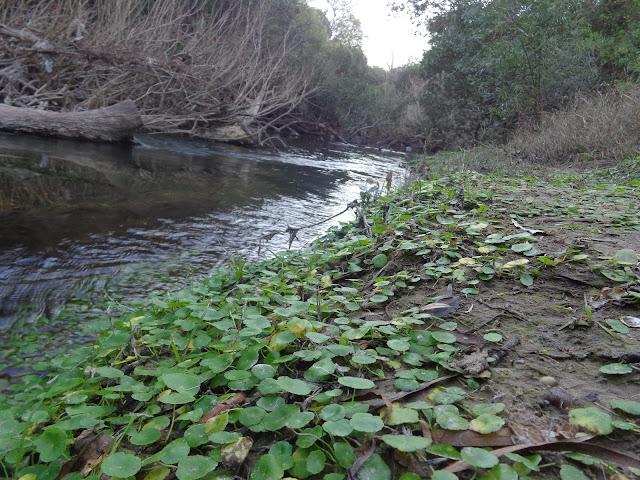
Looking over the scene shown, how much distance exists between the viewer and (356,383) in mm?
1227

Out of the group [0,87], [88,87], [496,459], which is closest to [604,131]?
[496,459]

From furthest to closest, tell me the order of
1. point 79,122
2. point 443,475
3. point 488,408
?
point 79,122
point 488,408
point 443,475

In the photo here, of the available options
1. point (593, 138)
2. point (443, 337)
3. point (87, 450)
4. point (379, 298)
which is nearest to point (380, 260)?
point (379, 298)

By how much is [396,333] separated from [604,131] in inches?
291

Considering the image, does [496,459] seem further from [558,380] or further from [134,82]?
[134,82]

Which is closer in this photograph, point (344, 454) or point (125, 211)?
point (344, 454)

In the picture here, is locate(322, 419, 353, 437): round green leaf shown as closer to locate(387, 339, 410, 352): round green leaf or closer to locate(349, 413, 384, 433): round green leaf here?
locate(349, 413, 384, 433): round green leaf

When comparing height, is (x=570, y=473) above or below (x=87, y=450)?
above

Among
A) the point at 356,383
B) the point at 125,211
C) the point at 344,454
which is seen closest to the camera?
the point at 344,454

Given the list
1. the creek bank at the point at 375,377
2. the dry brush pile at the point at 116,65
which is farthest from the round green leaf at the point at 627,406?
the dry brush pile at the point at 116,65

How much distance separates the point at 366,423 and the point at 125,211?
15.7ft

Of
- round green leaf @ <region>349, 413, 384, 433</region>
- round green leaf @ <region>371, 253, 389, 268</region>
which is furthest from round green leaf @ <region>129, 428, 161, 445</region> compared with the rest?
round green leaf @ <region>371, 253, 389, 268</region>

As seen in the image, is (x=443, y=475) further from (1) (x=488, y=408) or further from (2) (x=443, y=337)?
(2) (x=443, y=337)

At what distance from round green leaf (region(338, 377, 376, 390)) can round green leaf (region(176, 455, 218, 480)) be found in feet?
1.34
